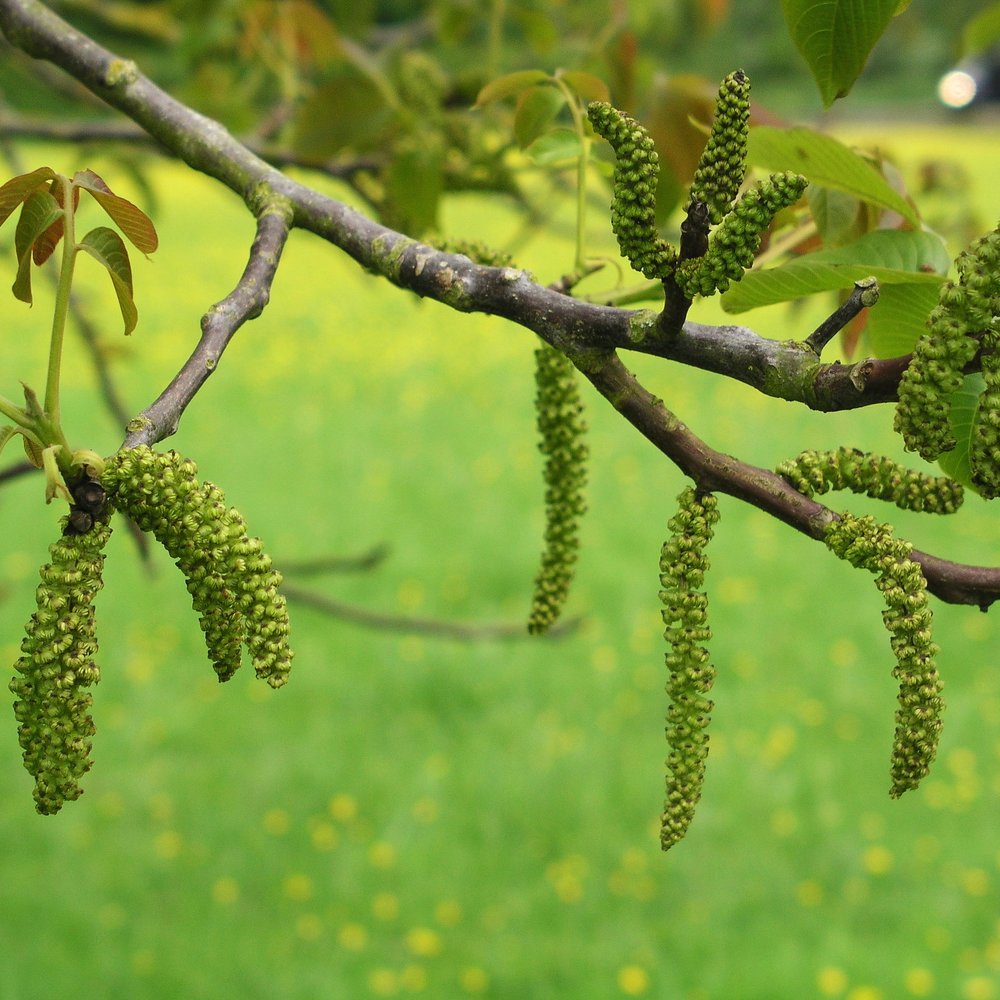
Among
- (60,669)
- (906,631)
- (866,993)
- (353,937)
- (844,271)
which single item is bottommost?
(353,937)

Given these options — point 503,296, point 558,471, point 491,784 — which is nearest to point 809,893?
point 491,784

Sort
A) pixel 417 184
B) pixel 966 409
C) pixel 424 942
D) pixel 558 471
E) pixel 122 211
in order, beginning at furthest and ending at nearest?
1. pixel 424 942
2. pixel 417 184
3. pixel 558 471
4. pixel 122 211
5. pixel 966 409

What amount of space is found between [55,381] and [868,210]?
2.36 ft

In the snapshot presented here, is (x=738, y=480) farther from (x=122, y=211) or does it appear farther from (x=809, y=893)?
(x=809, y=893)

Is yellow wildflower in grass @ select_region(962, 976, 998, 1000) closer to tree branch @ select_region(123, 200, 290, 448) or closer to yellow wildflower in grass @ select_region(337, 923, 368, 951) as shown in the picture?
yellow wildflower in grass @ select_region(337, 923, 368, 951)

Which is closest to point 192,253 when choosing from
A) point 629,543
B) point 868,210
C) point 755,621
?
point 629,543

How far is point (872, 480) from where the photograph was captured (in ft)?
2.45

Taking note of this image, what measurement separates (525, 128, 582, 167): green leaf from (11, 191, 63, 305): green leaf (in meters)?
0.39

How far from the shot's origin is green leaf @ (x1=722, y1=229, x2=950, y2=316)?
76 cm

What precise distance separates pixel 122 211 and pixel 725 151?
0.43 metres

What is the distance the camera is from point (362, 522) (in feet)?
21.6

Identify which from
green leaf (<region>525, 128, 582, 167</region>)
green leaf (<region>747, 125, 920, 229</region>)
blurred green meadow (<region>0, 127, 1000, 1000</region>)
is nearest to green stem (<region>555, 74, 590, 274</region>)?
green leaf (<region>525, 128, 582, 167</region>)

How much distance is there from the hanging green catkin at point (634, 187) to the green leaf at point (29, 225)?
16.0 inches

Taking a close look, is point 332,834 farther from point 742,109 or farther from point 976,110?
point 976,110
